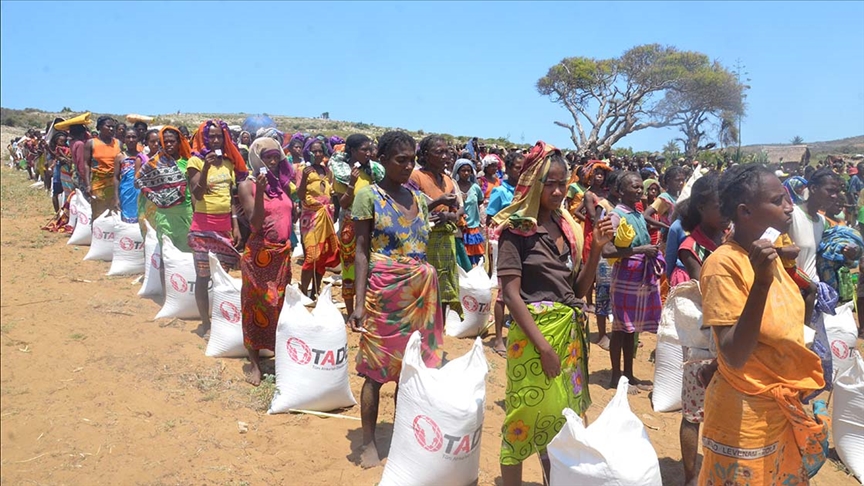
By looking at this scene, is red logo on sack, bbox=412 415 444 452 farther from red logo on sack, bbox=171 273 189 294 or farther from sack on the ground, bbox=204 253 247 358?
red logo on sack, bbox=171 273 189 294

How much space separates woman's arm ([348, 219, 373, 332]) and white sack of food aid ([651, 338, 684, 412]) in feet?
6.45

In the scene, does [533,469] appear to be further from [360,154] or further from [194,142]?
[194,142]

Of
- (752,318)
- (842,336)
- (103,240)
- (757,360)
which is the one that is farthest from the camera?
(103,240)

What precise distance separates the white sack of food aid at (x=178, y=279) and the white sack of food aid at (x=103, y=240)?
254 cm

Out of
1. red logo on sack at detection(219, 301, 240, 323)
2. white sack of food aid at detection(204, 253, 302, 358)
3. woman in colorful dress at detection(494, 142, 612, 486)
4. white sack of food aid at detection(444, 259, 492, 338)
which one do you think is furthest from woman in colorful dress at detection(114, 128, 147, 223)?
woman in colorful dress at detection(494, 142, 612, 486)

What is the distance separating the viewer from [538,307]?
2781mm

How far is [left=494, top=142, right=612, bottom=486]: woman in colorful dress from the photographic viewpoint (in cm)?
274

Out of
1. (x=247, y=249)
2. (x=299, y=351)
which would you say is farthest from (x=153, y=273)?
(x=299, y=351)

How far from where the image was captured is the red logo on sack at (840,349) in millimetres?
4473

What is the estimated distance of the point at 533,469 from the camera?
12.0 feet

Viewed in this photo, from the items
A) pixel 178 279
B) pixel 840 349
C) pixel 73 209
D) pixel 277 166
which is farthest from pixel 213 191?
pixel 73 209

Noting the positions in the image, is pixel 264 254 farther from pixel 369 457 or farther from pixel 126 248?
pixel 126 248

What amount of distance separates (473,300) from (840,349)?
282cm

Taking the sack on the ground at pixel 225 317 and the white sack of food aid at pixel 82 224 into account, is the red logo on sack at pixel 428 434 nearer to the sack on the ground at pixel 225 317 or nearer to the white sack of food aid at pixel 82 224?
the sack on the ground at pixel 225 317
